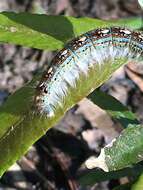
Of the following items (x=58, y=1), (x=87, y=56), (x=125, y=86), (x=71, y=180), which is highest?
(x=87, y=56)

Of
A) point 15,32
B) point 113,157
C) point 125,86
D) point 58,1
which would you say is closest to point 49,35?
point 15,32

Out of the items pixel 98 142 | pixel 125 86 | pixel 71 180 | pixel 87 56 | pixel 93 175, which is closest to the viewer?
pixel 87 56

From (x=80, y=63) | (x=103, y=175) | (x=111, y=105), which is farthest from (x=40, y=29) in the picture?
(x=103, y=175)

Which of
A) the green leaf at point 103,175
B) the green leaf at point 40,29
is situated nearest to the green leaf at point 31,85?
the green leaf at point 40,29

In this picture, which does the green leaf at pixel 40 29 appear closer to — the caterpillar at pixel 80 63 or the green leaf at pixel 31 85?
the green leaf at pixel 31 85

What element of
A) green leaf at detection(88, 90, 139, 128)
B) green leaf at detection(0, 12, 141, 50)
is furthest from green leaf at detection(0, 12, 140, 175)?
green leaf at detection(88, 90, 139, 128)

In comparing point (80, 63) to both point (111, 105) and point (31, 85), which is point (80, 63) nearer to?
point (31, 85)

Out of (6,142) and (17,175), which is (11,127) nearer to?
(6,142)
